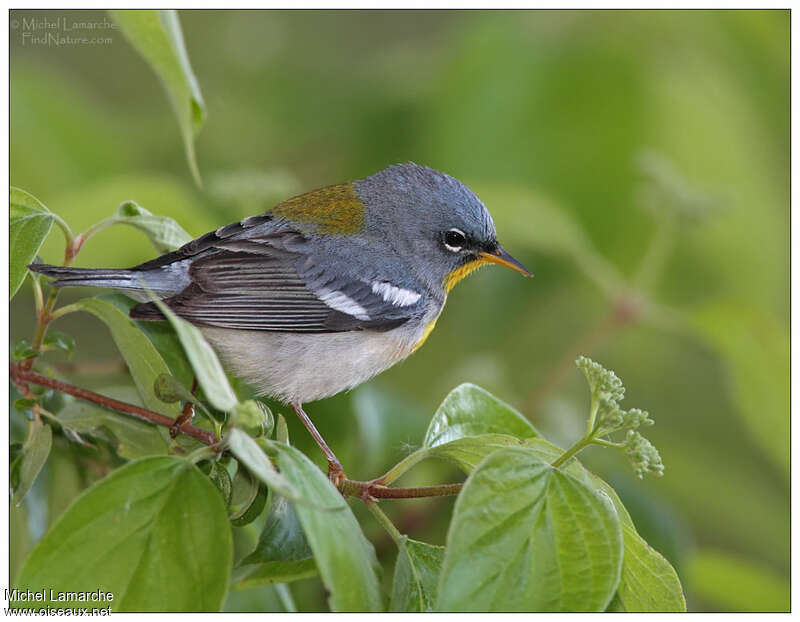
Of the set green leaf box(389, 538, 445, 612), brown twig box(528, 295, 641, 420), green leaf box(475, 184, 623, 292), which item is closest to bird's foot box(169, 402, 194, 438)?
green leaf box(389, 538, 445, 612)

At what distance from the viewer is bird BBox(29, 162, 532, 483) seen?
104 inches

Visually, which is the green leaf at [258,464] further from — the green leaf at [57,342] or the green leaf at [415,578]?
the green leaf at [57,342]

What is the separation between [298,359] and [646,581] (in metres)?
1.29

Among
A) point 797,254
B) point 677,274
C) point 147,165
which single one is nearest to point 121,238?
point 147,165

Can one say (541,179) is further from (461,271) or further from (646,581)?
(646,581)

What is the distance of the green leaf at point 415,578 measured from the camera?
6.17 ft

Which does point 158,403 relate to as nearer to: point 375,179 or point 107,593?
point 107,593

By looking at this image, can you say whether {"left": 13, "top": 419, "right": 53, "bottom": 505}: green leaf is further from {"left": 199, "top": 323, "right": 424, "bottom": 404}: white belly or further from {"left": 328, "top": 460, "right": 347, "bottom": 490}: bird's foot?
{"left": 328, "top": 460, "right": 347, "bottom": 490}: bird's foot

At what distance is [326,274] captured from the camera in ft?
9.52

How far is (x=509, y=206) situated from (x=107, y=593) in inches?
90.6

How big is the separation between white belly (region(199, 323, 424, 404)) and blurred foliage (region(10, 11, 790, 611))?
0.80 feet

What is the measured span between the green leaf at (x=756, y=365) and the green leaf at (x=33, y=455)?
2441 mm

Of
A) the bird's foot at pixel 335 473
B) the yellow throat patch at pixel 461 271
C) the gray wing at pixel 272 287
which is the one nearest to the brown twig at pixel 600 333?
the yellow throat patch at pixel 461 271

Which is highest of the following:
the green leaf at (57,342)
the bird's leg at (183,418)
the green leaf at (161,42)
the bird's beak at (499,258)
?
the green leaf at (161,42)
